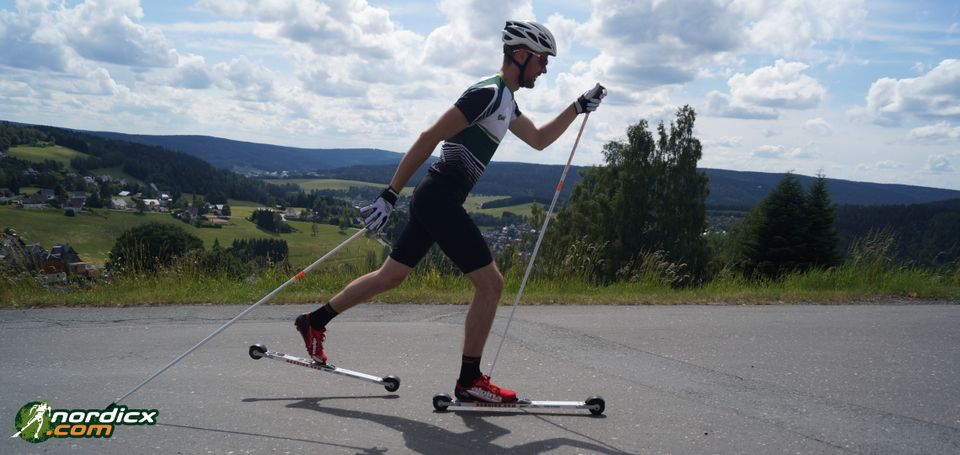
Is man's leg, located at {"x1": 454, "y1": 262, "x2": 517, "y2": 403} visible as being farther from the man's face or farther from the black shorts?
the man's face

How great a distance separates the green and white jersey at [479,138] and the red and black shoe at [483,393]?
1200 mm

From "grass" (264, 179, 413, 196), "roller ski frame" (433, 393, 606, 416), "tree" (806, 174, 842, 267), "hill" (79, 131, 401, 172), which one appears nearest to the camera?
"roller ski frame" (433, 393, 606, 416)

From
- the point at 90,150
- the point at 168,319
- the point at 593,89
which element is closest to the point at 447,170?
the point at 593,89

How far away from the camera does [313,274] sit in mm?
8430

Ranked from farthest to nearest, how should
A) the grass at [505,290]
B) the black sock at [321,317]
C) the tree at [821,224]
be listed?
the tree at [821,224], the grass at [505,290], the black sock at [321,317]

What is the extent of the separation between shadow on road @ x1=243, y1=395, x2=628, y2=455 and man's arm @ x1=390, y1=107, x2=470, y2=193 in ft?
4.39

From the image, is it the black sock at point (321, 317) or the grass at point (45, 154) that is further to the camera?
the grass at point (45, 154)

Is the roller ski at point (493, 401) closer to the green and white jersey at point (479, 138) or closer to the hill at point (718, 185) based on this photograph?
the green and white jersey at point (479, 138)

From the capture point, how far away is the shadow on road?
3293mm

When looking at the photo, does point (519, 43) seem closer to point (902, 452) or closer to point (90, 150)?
point (902, 452)

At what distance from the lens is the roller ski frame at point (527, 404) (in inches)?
148

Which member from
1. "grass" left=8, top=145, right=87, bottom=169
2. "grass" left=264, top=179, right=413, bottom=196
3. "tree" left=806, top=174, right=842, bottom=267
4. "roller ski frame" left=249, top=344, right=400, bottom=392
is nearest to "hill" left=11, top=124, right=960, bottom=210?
"tree" left=806, top=174, right=842, bottom=267

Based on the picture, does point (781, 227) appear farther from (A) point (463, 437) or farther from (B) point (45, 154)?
(B) point (45, 154)

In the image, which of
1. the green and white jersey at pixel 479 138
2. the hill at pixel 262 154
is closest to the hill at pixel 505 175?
the hill at pixel 262 154
